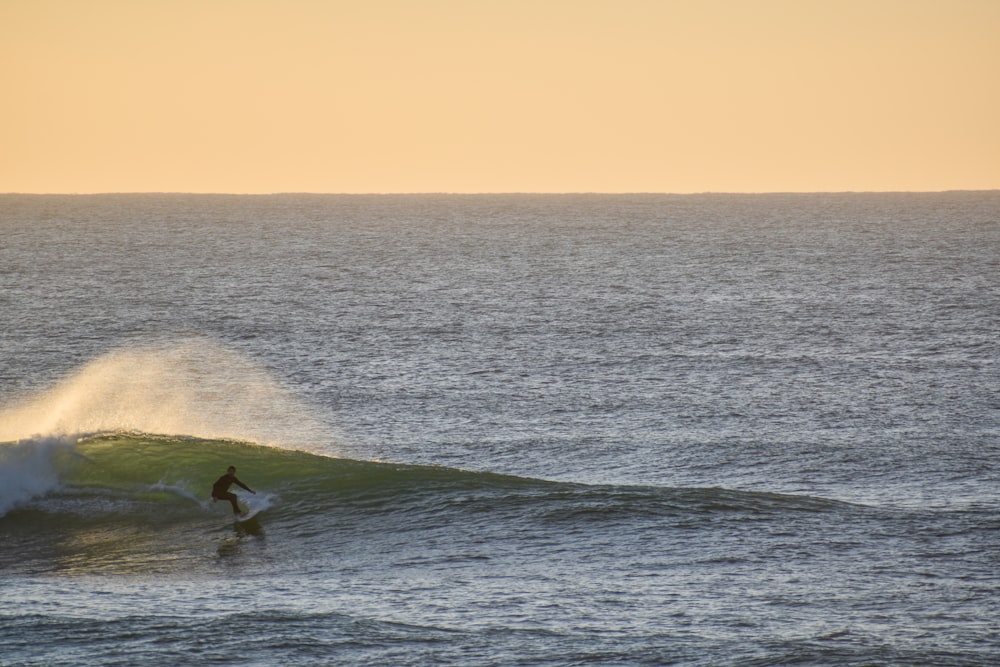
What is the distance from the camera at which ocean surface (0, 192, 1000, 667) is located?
2448cm

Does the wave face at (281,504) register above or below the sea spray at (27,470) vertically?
below

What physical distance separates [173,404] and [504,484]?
25.1 metres

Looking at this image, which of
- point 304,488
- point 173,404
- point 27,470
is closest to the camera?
point 27,470

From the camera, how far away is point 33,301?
333 feet

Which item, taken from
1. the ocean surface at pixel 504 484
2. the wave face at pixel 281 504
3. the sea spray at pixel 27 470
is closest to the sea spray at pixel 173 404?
the ocean surface at pixel 504 484

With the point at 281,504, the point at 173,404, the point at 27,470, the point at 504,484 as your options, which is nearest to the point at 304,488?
the point at 281,504

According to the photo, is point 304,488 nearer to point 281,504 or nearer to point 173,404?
point 281,504

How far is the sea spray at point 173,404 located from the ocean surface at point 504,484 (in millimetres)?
265

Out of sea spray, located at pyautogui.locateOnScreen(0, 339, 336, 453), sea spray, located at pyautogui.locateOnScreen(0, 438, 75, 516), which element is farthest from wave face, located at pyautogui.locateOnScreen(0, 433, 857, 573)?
sea spray, located at pyautogui.locateOnScreen(0, 339, 336, 453)

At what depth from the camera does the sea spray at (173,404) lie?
5059 cm

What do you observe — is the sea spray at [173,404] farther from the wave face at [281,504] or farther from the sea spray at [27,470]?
the wave face at [281,504]

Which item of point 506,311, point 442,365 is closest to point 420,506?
point 442,365

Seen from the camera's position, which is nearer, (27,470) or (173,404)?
(27,470)

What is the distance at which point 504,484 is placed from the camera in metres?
37.9
